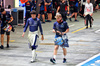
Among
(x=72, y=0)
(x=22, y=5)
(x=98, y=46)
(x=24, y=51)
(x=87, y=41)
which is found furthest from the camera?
(x=72, y=0)

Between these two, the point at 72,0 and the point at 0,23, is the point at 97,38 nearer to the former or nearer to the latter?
the point at 0,23

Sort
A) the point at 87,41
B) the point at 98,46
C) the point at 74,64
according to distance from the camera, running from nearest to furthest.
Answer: the point at 74,64
the point at 98,46
the point at 87,41

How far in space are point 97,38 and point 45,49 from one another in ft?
15.2

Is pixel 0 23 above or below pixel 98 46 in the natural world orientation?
above

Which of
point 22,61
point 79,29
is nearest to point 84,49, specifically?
point 22,61

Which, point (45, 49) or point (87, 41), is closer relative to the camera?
point (45, 49)

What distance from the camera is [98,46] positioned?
57.1ft

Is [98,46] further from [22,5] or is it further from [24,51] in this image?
[22,5]

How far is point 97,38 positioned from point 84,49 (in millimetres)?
3837

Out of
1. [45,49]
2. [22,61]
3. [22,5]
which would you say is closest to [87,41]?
[45,49]

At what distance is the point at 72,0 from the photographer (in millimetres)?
29531

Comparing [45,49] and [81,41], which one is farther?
[81,41]

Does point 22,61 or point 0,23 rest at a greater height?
point 0,23

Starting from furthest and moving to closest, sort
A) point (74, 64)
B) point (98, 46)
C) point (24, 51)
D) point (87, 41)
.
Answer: point (87, 41) < point (98, 46) < point (24, 51) < point (74, 64)
